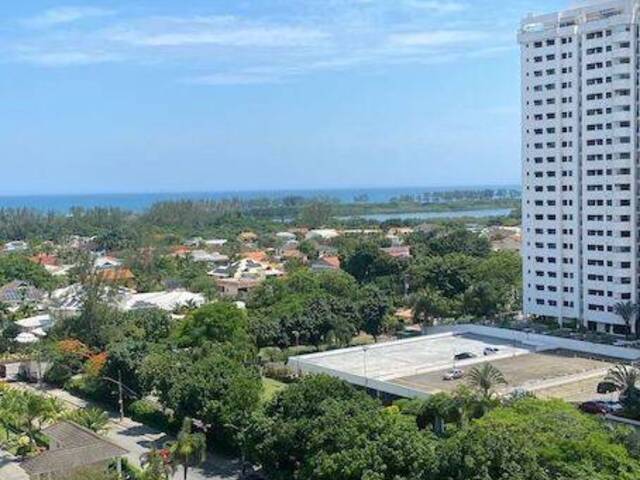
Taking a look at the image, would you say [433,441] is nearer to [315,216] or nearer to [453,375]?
[453,375]

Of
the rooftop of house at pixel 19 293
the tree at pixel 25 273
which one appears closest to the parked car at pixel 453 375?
the rooftop of house at pixel 19 293

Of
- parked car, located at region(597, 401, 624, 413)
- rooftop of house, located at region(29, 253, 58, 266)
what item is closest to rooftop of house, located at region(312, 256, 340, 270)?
rooftop of house, located at region(29, 253, 58, 266)

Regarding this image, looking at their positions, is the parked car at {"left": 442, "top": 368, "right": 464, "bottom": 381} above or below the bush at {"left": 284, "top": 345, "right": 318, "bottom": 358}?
above

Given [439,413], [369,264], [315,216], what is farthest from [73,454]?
[315,216]

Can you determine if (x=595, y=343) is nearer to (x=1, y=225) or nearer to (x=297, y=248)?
(x=297, y=248)

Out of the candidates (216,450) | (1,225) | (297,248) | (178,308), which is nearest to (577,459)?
(216,450)

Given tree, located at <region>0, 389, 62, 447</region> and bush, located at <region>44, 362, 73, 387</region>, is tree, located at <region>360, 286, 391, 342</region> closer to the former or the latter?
bush, located at <region>44, 362, 73, 387</region>
